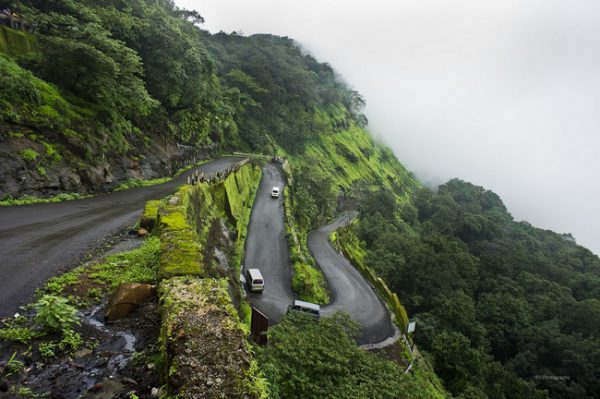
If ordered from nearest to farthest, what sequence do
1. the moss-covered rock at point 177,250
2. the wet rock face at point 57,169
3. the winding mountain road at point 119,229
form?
the moss-covered rock at point 177,250, the winding mountain road at point 119,229, the wet rock face at point 57,169

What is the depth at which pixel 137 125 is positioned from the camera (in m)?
25.2

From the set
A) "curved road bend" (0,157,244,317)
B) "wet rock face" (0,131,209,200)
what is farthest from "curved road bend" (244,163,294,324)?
"wet rock face" (0,131,209,200)

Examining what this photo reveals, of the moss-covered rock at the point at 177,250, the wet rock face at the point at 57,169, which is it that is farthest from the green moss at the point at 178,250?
the wet rock face at the point at 57,169

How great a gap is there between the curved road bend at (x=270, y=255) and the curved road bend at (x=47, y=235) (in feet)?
28.6

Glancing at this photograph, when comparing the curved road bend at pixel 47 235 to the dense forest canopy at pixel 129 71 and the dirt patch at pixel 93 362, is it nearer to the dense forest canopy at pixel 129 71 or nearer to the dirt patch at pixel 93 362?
the dirt patch at pixel 93 362

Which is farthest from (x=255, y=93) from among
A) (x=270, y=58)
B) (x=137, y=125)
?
(x=137, y=125)

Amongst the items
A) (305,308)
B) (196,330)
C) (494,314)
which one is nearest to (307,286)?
(305,308)

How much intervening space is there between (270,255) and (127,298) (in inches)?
726

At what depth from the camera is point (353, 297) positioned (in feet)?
84.0

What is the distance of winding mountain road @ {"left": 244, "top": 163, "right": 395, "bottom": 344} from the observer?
810 inches

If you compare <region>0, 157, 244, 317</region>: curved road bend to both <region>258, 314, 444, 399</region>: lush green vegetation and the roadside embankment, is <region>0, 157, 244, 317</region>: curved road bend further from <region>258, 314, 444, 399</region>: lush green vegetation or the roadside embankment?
<region>258, 314, 444, 399</region>: lush green vegetation

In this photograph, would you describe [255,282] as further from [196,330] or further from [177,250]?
[196,330]

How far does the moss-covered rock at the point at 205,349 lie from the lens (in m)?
4.19

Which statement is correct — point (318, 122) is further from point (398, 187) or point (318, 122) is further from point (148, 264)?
point (148, 264)
